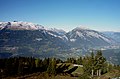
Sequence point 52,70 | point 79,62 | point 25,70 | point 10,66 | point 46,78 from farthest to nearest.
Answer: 1. point 79,62
2. point 25,70
3. point 10,66
4. point 52,70
5. point 46,78

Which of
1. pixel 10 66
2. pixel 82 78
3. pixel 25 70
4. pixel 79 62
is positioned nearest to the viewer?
pixel 82 78

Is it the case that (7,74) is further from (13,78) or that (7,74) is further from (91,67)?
(91,67)

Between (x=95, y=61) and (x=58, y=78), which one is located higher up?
(x=95, y=61)

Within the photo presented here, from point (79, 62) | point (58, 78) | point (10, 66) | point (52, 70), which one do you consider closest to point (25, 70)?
point (10, 66)

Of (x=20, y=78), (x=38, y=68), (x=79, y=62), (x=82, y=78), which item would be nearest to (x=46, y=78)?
(x=20, y=78)

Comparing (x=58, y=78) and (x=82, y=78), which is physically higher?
(x=82, y=78)

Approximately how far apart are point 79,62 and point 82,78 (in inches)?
4805

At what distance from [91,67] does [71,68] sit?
45.1 meters

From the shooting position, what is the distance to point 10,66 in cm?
11331

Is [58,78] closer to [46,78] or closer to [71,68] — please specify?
[46,78]

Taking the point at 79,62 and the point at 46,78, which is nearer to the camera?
the point at 46,78

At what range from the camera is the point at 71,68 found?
14325cm

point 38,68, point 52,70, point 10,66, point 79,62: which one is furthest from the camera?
point 79,62

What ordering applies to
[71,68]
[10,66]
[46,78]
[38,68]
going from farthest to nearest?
[71,68], [38,68], [10,66], [46,78]
